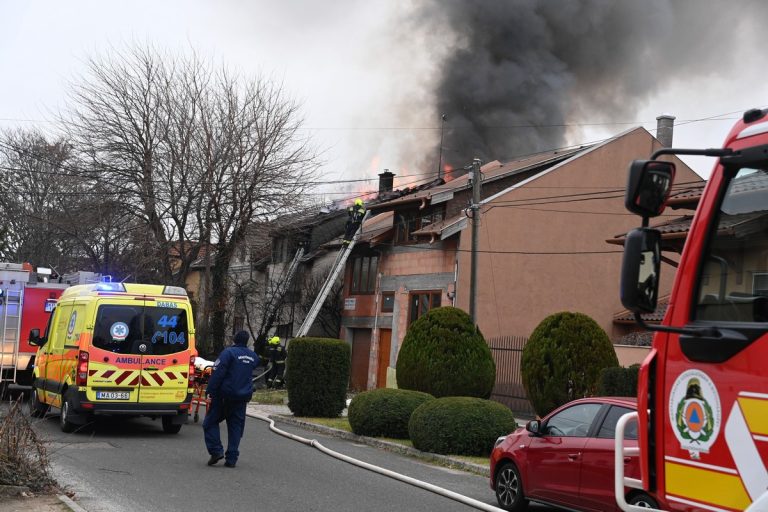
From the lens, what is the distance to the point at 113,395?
14422mm

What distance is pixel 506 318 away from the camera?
1148 inches

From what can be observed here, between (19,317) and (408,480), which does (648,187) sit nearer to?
(408,480)

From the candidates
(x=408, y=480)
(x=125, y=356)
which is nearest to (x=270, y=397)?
(x=125, y=356)

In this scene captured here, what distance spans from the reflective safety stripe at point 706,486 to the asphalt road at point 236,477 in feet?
18.3

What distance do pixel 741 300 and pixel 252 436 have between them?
508 inches

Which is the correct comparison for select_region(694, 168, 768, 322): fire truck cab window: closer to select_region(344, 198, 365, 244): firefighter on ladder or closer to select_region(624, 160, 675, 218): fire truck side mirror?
select_region(624, 160, 675, 218): fire truck side mirror

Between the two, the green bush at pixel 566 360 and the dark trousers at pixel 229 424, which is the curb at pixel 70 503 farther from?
the green bush at pixel 566 360

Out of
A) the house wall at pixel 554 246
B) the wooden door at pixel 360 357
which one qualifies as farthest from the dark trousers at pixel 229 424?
the wooden door at pixel 360 357

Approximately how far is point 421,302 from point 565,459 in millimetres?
21280

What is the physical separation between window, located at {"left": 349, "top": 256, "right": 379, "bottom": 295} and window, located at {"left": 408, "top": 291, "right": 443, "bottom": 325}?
2868 mm

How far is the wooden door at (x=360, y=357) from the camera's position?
1334 inches

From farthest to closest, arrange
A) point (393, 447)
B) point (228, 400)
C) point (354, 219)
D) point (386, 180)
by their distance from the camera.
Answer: point (386, 180)
point (354, 219)
point (393, 447)
point (228, 400)

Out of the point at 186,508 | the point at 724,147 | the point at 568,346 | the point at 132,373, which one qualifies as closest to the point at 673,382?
the point at 724,147

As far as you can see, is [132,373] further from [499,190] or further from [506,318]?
[499,190]
